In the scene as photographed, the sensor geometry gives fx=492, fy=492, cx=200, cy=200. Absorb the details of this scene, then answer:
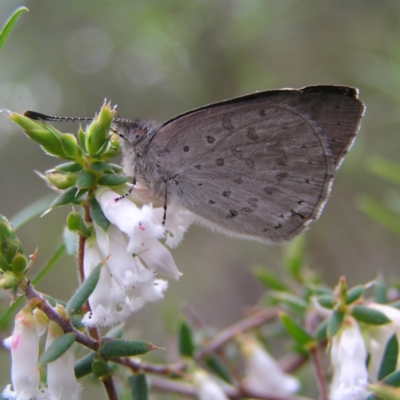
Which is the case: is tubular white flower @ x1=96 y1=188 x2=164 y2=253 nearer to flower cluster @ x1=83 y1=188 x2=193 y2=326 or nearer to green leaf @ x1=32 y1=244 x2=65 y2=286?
flower cluster @ x1=83 y1=188 x2=193 y2=326

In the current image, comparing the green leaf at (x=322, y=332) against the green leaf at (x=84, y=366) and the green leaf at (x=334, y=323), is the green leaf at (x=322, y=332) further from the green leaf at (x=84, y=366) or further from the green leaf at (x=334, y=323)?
the green leaf at (x=84, y=366)


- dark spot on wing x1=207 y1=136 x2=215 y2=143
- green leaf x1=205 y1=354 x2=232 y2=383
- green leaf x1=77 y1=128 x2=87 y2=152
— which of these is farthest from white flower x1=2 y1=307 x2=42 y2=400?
dark spot on wing x1=207 y1=136 x2=215 y2=143

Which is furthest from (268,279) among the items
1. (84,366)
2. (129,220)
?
(84,366)

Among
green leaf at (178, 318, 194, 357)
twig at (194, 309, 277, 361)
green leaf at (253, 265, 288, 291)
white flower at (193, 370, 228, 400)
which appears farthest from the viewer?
green leaf at (253, 265, 288, 291)

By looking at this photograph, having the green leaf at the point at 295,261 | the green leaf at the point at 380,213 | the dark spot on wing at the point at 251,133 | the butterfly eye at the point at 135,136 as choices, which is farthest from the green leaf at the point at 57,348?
the green leaf at the point at 380,213

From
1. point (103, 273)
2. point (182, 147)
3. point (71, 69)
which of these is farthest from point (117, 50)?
point (103, 273)

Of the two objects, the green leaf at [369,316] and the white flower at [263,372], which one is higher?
the green leaf at [369,316]

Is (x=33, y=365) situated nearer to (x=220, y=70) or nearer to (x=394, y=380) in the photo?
(x=394, y=380)
